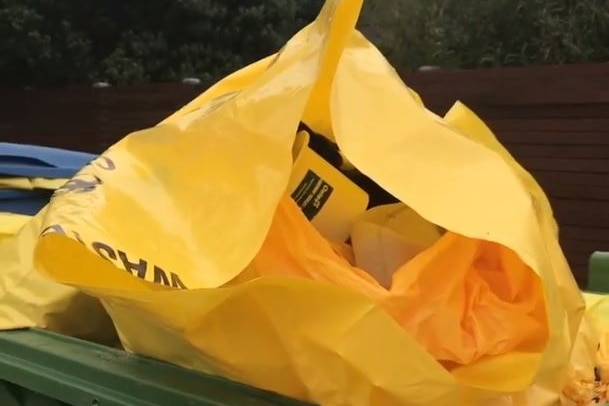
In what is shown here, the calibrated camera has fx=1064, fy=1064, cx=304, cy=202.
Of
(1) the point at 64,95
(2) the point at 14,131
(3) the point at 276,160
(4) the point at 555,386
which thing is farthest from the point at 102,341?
(2) the point at 14,131

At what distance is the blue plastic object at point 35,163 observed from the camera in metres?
3.05

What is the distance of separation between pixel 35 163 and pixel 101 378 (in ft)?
4.85

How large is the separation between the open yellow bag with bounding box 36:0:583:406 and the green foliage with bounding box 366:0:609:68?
5789 millimetres

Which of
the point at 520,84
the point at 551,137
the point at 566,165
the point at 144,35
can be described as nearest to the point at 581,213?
the point at 566,165

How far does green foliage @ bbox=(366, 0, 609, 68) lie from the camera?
7402 mm

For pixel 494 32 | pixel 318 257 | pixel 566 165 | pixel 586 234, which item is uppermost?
pixel 318 257

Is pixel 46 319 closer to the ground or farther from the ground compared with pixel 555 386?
closer to the ground

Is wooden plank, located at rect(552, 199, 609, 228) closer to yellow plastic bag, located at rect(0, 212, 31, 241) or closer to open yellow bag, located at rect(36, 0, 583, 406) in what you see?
yellow plastic bag, located at rect(0, 212, 31, 241)

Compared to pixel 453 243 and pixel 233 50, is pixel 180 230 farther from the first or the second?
pixel 233 50

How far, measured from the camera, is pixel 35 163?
3172 mm

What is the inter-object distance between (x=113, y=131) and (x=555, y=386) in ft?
30.4

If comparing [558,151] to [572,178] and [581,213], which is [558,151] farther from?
[581,213]

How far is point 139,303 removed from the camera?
1559 millimetres

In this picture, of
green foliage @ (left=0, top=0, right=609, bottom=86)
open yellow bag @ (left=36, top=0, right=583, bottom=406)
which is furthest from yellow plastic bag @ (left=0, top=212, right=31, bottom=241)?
green foliage @ (left=0, top=0, right=609, bottom=86)
